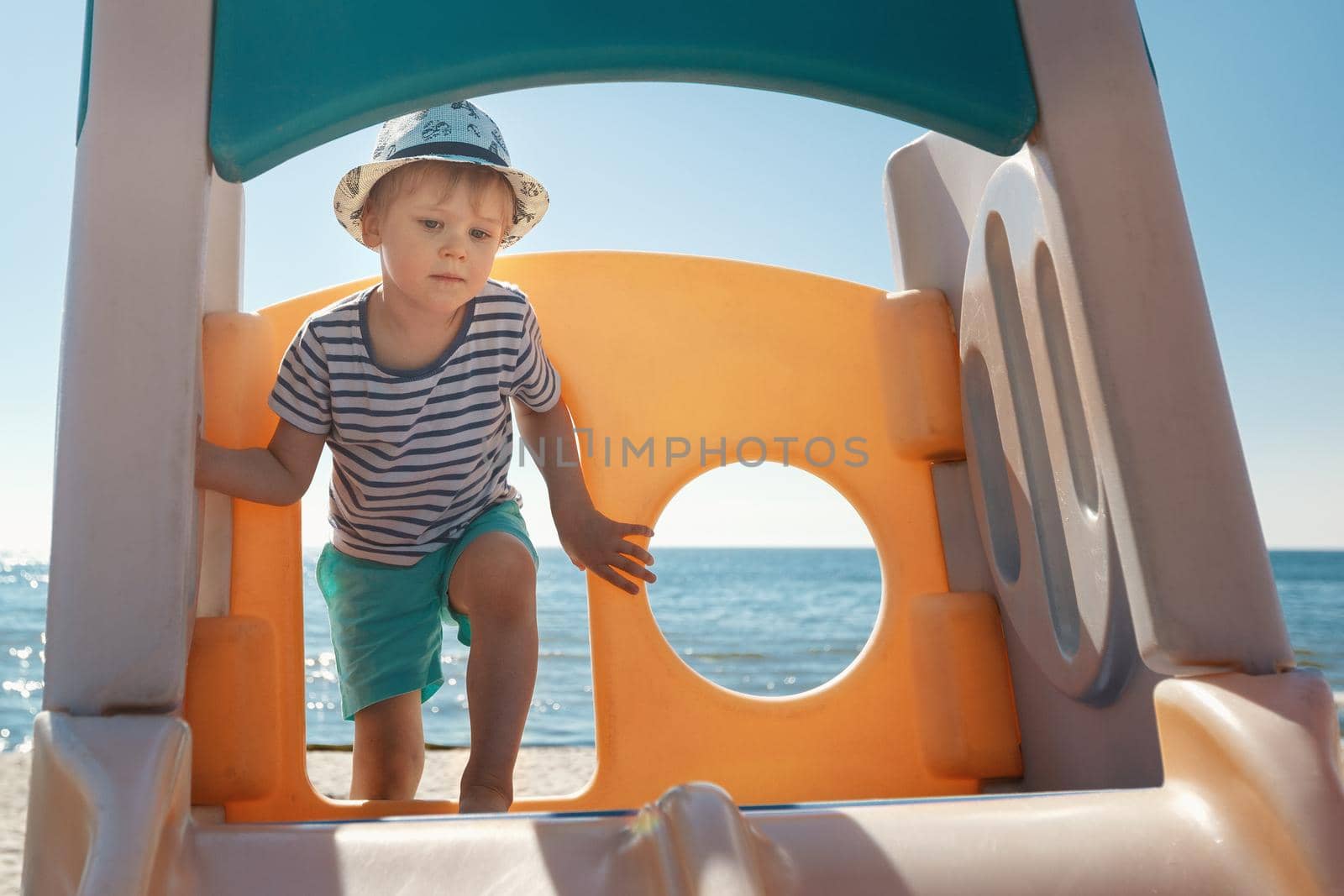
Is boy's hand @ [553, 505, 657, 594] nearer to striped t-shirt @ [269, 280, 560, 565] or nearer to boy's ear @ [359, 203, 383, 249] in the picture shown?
striped t-shirt @ [269, 280, 560, 565]

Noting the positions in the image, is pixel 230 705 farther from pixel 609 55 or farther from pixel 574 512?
pixel 609 55

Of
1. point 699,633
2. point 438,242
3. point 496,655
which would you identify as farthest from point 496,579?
point 699,633

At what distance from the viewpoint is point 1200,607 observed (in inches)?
22.0

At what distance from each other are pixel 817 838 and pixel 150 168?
0.52 metres

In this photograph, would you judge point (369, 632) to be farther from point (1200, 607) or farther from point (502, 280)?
point (1200, 607)

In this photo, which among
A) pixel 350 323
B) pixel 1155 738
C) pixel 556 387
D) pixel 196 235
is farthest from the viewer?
pixel 556 387

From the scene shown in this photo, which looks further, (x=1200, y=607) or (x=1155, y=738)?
(x=1155, y=738)

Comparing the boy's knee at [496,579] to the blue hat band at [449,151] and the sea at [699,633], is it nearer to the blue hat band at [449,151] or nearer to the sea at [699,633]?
the blue hat band at [449,151]

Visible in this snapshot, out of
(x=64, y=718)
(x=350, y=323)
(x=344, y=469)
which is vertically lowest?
(x=64, y=718)

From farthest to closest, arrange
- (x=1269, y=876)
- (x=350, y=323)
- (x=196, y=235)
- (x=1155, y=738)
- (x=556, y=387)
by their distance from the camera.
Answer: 1. (x=556, y=387)
2. (x=350, y=323)
3. (x=1155, y=738)
4. (x=196, y=235)
5. (x=1269, y=876)

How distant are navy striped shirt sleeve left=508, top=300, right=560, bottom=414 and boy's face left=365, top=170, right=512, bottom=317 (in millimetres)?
106

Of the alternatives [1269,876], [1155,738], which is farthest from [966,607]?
[1269,876]

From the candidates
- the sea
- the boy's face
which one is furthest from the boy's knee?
the sea

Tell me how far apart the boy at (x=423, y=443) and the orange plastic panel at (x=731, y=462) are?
8 cm
